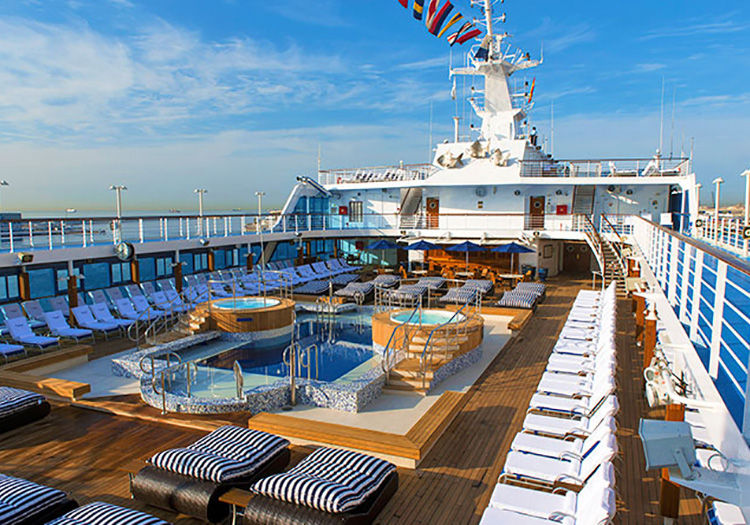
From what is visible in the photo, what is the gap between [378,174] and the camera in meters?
22.1

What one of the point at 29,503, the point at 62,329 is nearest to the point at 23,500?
the point at 29,503

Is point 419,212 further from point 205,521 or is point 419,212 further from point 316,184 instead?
point 205,521

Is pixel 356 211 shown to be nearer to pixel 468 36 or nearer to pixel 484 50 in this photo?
pixel 468 36

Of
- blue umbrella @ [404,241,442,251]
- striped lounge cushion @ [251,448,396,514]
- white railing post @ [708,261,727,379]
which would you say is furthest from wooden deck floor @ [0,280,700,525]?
blue umbrella @ [404,241,442,251]

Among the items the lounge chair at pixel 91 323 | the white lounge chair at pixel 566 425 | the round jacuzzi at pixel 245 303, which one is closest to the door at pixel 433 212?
the round jacuzzi at pixel 245 303

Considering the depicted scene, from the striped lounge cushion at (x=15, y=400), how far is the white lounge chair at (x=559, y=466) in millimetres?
5688

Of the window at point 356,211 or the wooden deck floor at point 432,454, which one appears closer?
the wooden deck floor at point 432,454

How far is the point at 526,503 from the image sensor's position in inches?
149

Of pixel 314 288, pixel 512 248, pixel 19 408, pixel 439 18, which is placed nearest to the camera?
pixel 19 408

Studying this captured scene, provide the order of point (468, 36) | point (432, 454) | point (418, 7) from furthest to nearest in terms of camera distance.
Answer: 1. point (468, 36)
2. point (418, 7)
3. point (432, 454)

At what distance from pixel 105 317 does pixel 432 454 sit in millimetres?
8835

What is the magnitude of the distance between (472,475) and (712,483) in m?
2.58

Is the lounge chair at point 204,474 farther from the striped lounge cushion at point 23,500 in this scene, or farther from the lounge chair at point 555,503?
the lounge chair at point 555,503

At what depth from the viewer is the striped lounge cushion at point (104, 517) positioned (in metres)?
3.79
